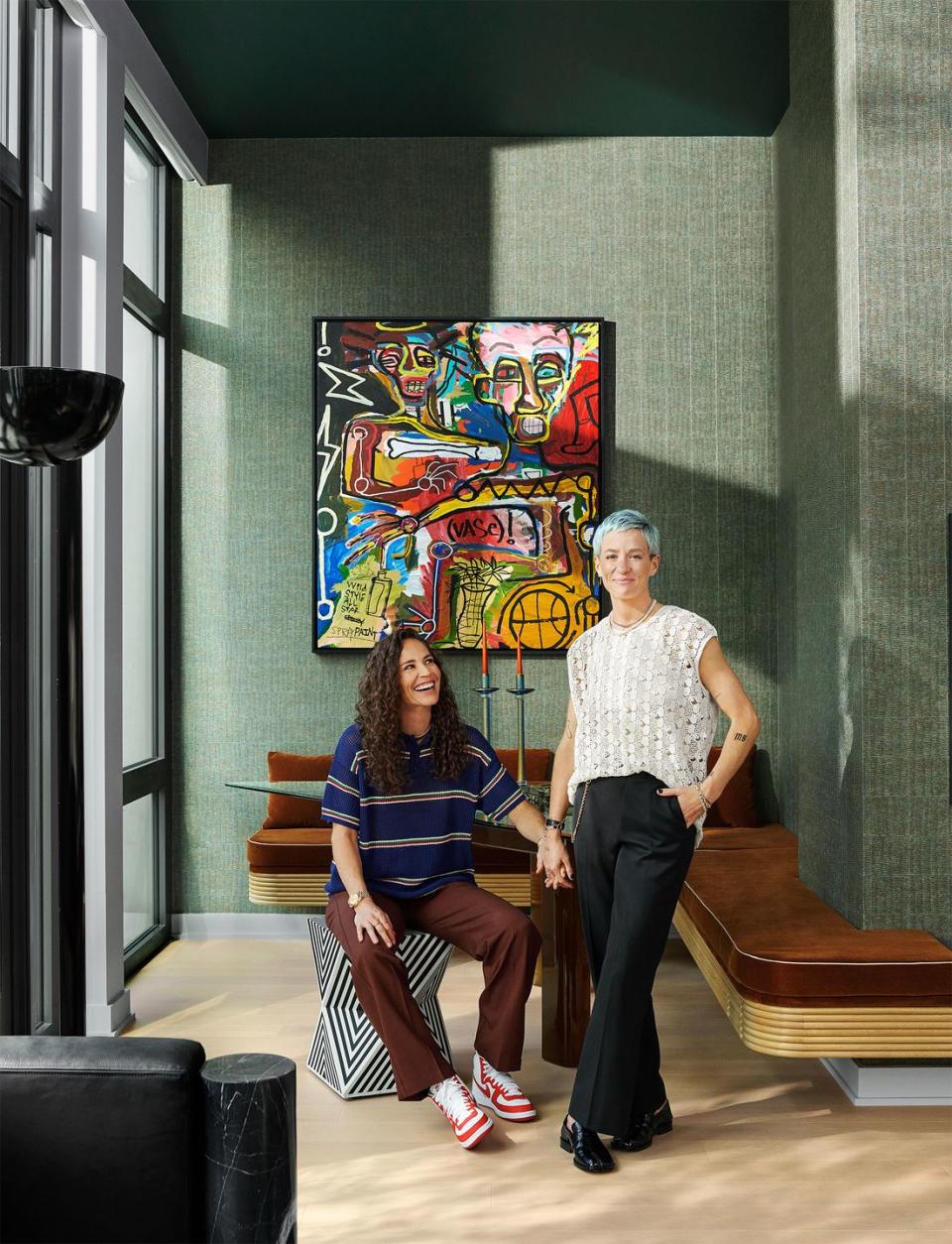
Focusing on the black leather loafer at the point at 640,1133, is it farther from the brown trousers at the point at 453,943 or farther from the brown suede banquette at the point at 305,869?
the brown suede banquette at the point at 305,869

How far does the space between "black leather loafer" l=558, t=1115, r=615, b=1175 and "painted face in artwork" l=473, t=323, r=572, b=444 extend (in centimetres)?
294

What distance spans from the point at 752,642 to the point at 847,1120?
231 centimetres

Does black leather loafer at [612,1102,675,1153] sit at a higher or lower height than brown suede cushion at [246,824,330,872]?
lower

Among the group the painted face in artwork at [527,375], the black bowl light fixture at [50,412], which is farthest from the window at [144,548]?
the black bowl light fixture at [50,412]

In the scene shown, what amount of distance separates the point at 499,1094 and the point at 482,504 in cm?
257

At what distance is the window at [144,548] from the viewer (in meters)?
4.45

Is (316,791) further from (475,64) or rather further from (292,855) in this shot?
(475,64)

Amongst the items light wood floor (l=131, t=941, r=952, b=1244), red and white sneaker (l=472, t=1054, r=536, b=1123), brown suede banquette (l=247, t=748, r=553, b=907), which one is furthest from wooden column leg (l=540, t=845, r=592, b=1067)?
brown suede banquette (l=247, t=748, r=553, b=907)

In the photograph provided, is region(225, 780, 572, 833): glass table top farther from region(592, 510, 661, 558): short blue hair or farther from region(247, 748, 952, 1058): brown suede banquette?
region(592, 510, 661, 558): short blue hair

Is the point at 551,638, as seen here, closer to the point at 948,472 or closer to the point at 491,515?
the point at 491,515

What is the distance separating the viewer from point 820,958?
2.87m

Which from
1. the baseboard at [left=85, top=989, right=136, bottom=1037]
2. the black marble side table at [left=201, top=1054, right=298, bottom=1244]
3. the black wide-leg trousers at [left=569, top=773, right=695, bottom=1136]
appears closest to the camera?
the black marble side table at [left=201, top=1054, right=298, bottom=1244]

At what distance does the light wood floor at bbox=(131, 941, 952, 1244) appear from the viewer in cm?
246

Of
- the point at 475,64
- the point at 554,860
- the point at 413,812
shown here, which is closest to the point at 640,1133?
the point at 554,860
